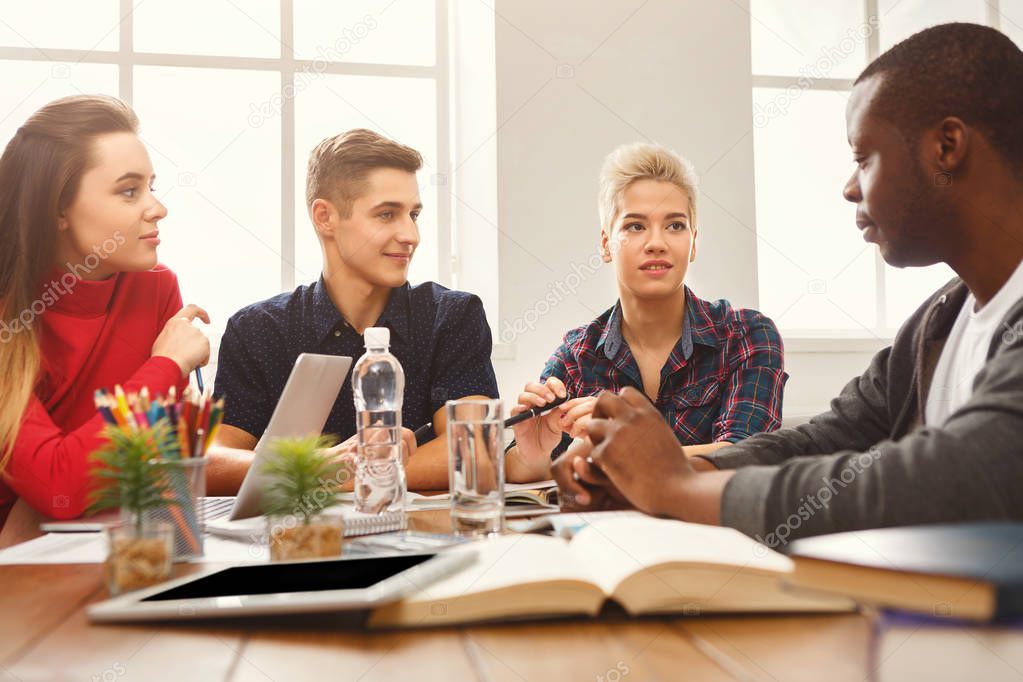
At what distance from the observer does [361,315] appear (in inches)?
87.8

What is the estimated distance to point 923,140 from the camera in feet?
3.76

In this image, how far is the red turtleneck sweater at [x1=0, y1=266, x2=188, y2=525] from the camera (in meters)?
1.42

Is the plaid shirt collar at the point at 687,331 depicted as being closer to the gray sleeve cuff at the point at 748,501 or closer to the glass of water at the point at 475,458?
the glass of water at the point at 475,458

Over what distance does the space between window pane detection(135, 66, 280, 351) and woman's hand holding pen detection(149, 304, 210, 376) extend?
1.74 metres

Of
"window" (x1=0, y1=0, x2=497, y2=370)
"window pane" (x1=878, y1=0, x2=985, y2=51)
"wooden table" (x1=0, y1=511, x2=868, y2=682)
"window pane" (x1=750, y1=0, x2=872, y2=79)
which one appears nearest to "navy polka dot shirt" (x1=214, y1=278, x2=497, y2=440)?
"window" (x1=0, y1=0, x2=497, y2=370)

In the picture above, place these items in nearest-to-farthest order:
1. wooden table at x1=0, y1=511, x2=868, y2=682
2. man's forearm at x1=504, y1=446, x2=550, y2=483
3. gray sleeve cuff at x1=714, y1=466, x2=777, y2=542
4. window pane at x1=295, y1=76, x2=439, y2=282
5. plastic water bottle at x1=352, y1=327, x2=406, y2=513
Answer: wooden table at x1=0, y1=511, x2=868, y2=682, gray sleeve cuff at x1=714, y1=466, x2=777, y2=542, plastic water bottle at x1=352, y1=327, x2=406, y2=513, man's forearm at x1=504, y1=446, x2=550, y2=483, window pane at x1=295, y1=76, x2=439, y2=282

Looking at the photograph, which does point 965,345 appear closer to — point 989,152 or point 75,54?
point 989,152

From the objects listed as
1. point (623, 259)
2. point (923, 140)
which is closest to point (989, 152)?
point (923, 140)

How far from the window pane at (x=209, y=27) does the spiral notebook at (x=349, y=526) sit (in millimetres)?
2804

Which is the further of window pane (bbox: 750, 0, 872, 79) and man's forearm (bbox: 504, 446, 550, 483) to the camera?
window pane (bbox: 750, 0, 872, 79)

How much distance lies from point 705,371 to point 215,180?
7.30ft

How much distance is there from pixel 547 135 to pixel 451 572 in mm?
2808

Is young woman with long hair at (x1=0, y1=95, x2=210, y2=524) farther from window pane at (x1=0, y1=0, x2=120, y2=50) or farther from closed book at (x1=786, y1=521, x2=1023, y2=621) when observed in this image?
window pane at (x1=0, y1=0, x2=120, y2=50)

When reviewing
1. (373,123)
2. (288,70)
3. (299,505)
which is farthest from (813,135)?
(299,505)
